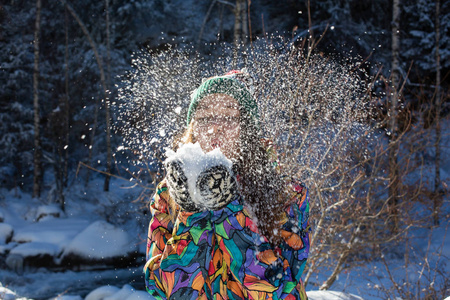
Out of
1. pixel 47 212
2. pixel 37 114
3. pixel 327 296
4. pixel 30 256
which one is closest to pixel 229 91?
pixel 327 296

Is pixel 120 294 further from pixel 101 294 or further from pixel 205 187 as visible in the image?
pixel 205 187

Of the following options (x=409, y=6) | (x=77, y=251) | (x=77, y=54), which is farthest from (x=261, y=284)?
(x=77, y=54)

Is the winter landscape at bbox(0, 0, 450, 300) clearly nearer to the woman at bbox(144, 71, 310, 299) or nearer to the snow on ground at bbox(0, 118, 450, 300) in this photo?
the snow on ground at bbox(0, 118, 450, 300)

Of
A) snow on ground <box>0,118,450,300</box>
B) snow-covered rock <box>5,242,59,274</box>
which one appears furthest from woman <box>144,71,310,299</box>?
snow-covered rock <box>5,242,59,274</box>

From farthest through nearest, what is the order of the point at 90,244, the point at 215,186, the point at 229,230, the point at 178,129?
the point at 90,244 < the point at 178,129 < the point at 229,230 < the point at 215,186

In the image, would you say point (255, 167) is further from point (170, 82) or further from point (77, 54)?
point (77, 54)

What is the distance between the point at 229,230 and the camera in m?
1.31

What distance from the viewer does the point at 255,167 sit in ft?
5.50

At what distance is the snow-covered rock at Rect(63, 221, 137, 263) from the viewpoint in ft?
33.4

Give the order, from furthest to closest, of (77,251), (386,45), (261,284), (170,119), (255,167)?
(386,45) → (77,251) → (170,119) → (255,167) → (261,284)

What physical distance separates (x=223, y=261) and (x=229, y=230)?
0.17m

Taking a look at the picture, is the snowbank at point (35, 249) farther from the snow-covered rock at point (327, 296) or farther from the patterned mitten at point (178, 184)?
the patterned mitten at point (178, 184)

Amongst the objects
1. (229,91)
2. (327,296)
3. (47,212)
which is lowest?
(47,212)

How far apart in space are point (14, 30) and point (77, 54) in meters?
2.51
